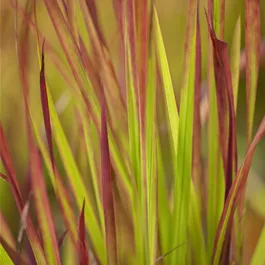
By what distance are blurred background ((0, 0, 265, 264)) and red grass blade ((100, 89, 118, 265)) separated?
0.37ft

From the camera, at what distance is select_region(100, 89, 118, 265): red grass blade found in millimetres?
422

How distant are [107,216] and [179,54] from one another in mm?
199

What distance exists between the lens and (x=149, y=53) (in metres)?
0.48

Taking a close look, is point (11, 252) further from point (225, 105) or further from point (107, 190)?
point (225, 105)

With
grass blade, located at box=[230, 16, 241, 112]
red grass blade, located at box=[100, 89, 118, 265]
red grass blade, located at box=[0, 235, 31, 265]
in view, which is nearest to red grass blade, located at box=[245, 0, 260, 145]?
grass blade, located at box=[230, 16, 241, 112]

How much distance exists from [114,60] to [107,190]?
0.52ft

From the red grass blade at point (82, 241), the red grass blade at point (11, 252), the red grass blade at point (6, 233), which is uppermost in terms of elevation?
the red grass blade at point (82, 241)

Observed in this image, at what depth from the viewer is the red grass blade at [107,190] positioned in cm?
42

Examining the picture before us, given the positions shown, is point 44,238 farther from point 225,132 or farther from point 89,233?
point 225,132

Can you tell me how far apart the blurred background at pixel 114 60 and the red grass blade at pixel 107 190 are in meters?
0.11

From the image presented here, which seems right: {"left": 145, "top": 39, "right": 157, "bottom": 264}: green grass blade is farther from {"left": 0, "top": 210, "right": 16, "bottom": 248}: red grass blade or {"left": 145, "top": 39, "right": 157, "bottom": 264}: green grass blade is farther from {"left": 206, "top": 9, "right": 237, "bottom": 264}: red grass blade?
{"left": 0, "top": 210, "right": 16, "bottom": 248}: red grass blade

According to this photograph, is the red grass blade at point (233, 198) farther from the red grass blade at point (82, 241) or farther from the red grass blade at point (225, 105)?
the red grass blade at point (82, 241)

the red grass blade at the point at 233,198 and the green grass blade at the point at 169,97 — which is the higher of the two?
the green grass blade at the point at 169,97

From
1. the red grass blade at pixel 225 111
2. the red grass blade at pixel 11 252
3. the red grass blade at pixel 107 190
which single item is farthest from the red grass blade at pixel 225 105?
the red grass blade at pixel 11 252
